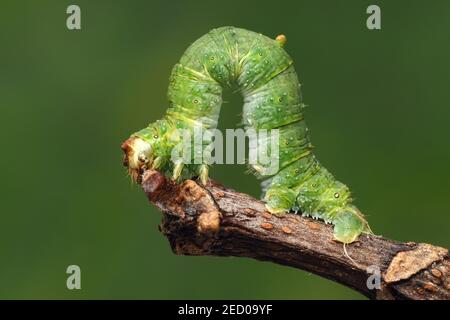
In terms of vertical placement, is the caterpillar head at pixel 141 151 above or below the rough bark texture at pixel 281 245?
above

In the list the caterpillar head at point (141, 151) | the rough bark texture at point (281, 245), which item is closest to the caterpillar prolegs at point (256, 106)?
the caterpillar head at point (141, 151)

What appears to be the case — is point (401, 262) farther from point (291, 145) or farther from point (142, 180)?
point (142, 180)

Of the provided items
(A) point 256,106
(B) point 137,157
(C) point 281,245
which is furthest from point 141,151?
(C) point 281,245

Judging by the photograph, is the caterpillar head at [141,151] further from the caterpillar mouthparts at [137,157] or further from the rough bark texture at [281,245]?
the rough bark texture at [281,245]

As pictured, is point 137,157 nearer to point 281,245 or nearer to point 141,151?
point 141,151

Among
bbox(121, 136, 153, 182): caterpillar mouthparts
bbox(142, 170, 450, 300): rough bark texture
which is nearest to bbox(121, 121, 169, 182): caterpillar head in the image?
bbox(121, 136, 153, 182): caterpillar mouthparts

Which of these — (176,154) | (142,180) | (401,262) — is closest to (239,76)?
(176,154)
